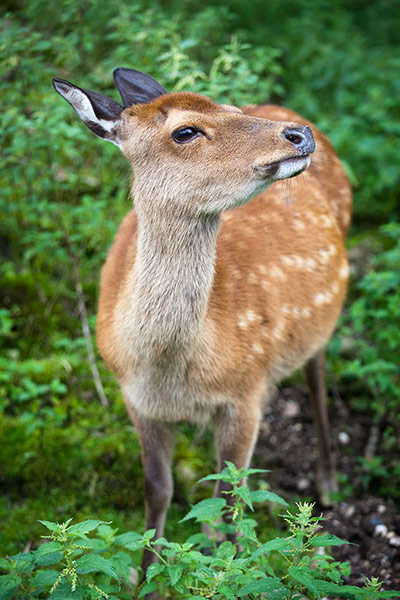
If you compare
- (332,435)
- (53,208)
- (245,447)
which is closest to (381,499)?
A: (332,435)

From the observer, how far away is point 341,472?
4531 millimetres

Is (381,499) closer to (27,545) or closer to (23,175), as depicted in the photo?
(27,545)

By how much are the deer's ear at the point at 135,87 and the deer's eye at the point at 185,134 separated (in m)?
0.43

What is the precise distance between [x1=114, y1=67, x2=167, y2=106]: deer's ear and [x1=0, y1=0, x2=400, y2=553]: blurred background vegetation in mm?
627

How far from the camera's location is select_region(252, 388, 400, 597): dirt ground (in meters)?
3.41

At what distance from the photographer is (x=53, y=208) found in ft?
14.5

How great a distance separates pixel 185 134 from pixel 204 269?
0.58 m

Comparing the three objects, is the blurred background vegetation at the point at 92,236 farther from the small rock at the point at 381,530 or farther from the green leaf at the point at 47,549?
the green leaf at the point at 47,549

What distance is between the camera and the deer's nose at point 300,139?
8.63 ft

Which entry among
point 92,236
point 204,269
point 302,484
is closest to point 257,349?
point 204,269

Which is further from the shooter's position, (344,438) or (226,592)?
(344,438)

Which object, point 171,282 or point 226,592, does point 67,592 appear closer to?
point 226,592

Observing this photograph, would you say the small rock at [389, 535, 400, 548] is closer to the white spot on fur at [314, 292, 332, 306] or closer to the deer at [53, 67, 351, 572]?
the deer at [53, 67, 351, 572]

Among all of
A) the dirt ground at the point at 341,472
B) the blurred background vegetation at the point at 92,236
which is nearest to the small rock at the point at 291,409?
the dirt ground at the point at 341,472
